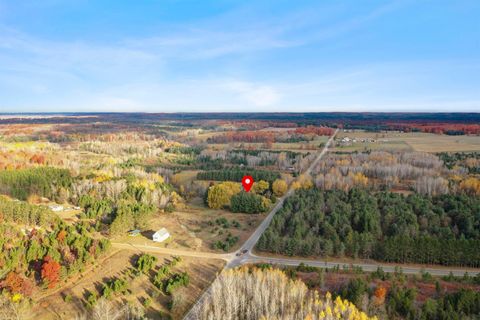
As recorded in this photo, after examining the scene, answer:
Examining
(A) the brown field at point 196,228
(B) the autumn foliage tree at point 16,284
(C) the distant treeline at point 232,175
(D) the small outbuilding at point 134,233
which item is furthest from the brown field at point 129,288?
(C) the distant treeline at point 232,175

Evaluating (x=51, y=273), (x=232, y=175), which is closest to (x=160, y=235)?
(x=51, y=273)

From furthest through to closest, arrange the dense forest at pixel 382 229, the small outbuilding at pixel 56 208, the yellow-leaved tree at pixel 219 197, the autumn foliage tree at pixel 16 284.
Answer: the yellow-leaved tree at pixel 219 197 → the small outbuilding at pixel 56 208 → the dense forest at pixel 382 229 → the autumn foliage tree at pixel 16 284

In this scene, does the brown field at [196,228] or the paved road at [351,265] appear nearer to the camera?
the paved road at [351,265]

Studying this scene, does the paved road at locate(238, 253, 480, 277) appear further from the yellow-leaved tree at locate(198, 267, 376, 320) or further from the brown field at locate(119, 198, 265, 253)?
the yellow-leaved tree at locate(198, 267, 376, 320)

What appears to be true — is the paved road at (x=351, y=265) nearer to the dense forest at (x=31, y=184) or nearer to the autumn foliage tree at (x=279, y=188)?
the autumn foliage tree at (x=279, y=188)

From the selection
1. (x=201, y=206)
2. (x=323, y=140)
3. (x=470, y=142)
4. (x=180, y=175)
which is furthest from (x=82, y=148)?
(x=470, y=142)

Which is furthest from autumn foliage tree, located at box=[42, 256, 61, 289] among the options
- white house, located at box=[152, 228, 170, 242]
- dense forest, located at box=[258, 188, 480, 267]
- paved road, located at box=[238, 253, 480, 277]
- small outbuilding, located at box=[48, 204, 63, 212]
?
small outbuilding, located at box=[48, 204, 63, 212]

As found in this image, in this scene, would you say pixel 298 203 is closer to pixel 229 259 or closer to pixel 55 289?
pixel 229 259
